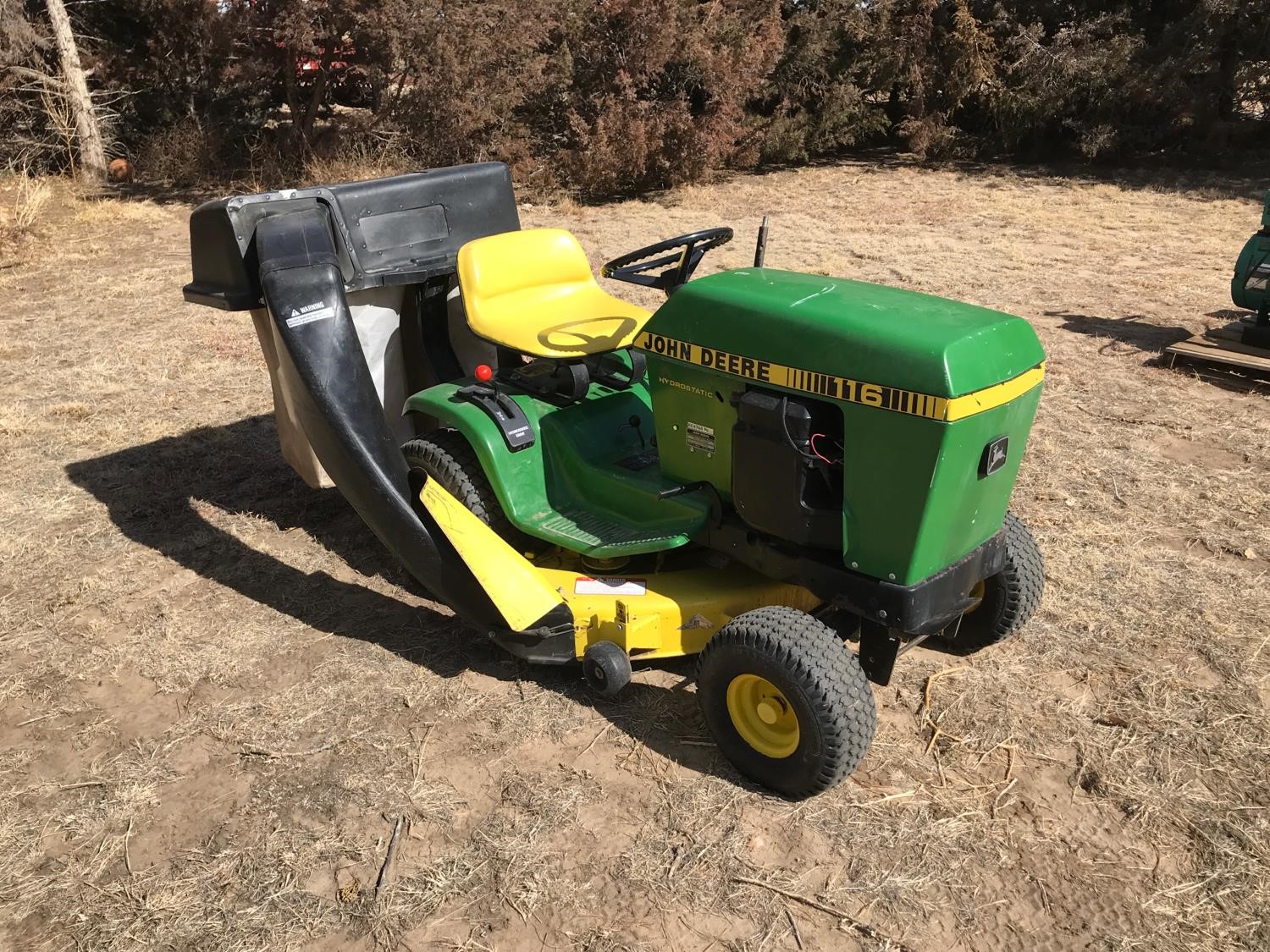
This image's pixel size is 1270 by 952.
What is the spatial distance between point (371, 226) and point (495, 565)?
1658mm

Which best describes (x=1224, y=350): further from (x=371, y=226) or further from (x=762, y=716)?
(x=371, y=226)

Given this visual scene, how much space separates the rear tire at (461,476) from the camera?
358cm

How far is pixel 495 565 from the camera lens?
3107mm

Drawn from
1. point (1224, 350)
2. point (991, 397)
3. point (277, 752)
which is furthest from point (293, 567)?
point (1224, 350)

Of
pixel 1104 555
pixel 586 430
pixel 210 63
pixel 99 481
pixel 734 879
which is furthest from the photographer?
pixel 210 63

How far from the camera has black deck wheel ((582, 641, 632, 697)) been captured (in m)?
2.93

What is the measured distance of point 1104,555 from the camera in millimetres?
3967

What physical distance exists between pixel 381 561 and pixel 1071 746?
259 centimetres

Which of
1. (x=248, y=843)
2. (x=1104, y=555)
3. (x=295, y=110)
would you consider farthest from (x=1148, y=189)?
(x=248, y=843)

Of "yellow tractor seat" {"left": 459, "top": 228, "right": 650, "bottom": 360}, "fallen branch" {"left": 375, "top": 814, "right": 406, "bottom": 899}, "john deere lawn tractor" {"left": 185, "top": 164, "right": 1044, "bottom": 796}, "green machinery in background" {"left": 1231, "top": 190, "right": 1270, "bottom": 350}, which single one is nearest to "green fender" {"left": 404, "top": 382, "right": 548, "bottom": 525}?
"john deere lawn tractor" {"left": 185, "top": 164, "right": 1044, "bottom": 796}

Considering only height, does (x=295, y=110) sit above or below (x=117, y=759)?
above

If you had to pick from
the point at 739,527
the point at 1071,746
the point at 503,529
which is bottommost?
the point at 1071,746

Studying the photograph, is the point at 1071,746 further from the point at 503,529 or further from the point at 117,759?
the point at 117,759

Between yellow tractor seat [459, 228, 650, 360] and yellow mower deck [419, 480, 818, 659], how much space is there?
74 cm
